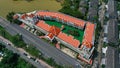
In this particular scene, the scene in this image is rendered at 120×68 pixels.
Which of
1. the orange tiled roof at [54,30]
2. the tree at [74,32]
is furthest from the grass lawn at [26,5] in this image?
the orange tiled roof at [54,30]

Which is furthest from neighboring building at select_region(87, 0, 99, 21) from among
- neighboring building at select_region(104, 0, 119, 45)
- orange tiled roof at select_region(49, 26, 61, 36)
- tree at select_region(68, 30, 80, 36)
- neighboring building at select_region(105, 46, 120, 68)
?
neighboring building at select_region(105, 46, 120, 68)

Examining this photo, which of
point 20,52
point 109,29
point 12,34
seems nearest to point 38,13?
point 12,34

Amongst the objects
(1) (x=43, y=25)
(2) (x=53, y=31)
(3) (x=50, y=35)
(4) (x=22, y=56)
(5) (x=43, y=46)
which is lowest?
(4) (x=22, y=56)

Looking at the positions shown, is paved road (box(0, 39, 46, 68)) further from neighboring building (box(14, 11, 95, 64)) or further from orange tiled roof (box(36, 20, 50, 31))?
orange tiled roof (box(36, 20, 50, 31))

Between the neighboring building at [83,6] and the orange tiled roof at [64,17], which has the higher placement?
the neighboring building at [83,6]

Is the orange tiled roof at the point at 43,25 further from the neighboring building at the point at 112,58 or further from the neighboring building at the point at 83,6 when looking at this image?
the neighboring building at the point at 112,58

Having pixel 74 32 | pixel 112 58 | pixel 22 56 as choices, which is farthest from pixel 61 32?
pixel 112 58

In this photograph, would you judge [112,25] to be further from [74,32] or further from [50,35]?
[50,35]
